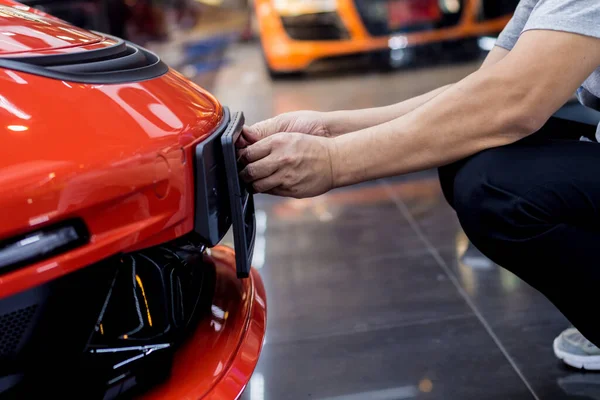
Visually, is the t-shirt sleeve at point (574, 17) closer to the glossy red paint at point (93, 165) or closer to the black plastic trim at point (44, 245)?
the glossy red paint at point (93, 165)

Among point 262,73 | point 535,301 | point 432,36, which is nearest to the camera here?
point 535,301

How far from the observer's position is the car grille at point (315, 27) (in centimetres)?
377

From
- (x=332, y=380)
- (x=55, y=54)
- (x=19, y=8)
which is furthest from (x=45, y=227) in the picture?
(x=332, y=380)

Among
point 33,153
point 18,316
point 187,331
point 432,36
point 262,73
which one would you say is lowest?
point 262,73

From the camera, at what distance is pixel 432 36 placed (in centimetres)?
389

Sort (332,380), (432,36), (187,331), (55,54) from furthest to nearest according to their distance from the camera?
(432,36) < (332,380) < (187,331) < (55,54)

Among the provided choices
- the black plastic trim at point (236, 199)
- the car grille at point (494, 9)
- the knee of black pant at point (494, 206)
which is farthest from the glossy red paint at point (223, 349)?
the car grille at point (494, 9)

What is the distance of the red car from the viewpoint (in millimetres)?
624

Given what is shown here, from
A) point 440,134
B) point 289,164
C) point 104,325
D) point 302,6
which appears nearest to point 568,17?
point 440,134

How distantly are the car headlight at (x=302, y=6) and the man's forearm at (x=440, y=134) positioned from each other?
9.75 ft

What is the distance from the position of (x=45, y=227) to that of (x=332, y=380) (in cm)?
64

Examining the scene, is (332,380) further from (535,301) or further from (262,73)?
(262,73)

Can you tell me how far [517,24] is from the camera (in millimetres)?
1055

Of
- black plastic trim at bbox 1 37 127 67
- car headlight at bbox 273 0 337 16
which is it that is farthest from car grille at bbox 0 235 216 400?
car headlight at bbox 273 0 337 16
